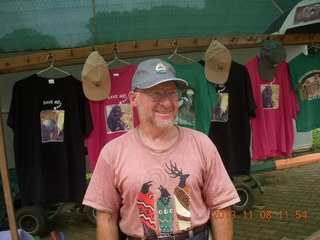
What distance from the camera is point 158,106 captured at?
1.86 metres

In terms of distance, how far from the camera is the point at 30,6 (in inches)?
109

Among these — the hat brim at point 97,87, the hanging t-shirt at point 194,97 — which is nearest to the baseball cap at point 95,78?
the hat brim at point 97,87

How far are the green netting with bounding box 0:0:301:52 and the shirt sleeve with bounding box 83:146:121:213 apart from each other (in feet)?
5.59

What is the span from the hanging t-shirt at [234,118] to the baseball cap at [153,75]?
1.42m

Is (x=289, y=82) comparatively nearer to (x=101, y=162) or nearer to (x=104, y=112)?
(x=104, y=112)

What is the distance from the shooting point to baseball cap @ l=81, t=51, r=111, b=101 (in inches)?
107

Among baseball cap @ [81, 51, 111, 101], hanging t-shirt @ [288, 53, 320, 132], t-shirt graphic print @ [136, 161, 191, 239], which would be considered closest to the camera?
t-shirt graphic print @ [136, 161, 191, 239]

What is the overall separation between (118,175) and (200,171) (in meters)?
0.49

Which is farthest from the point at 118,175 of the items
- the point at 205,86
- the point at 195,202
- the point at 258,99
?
the point at 258,99

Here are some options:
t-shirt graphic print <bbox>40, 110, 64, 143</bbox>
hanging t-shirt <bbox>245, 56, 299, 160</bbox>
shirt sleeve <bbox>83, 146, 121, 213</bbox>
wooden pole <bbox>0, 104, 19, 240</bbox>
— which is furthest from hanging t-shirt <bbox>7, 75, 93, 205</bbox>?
hanging t-shirt <bbox>245, 56, 299, 160</bbox>

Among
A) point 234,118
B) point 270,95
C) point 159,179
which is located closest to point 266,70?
point 270,95

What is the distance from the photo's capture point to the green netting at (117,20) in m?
2.86

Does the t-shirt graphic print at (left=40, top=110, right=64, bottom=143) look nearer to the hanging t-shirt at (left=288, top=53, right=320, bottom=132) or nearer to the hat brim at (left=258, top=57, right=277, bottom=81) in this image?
the hat brim at (left=258, top=57, right=277, bottom=81)

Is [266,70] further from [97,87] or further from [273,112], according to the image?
[97,87]
